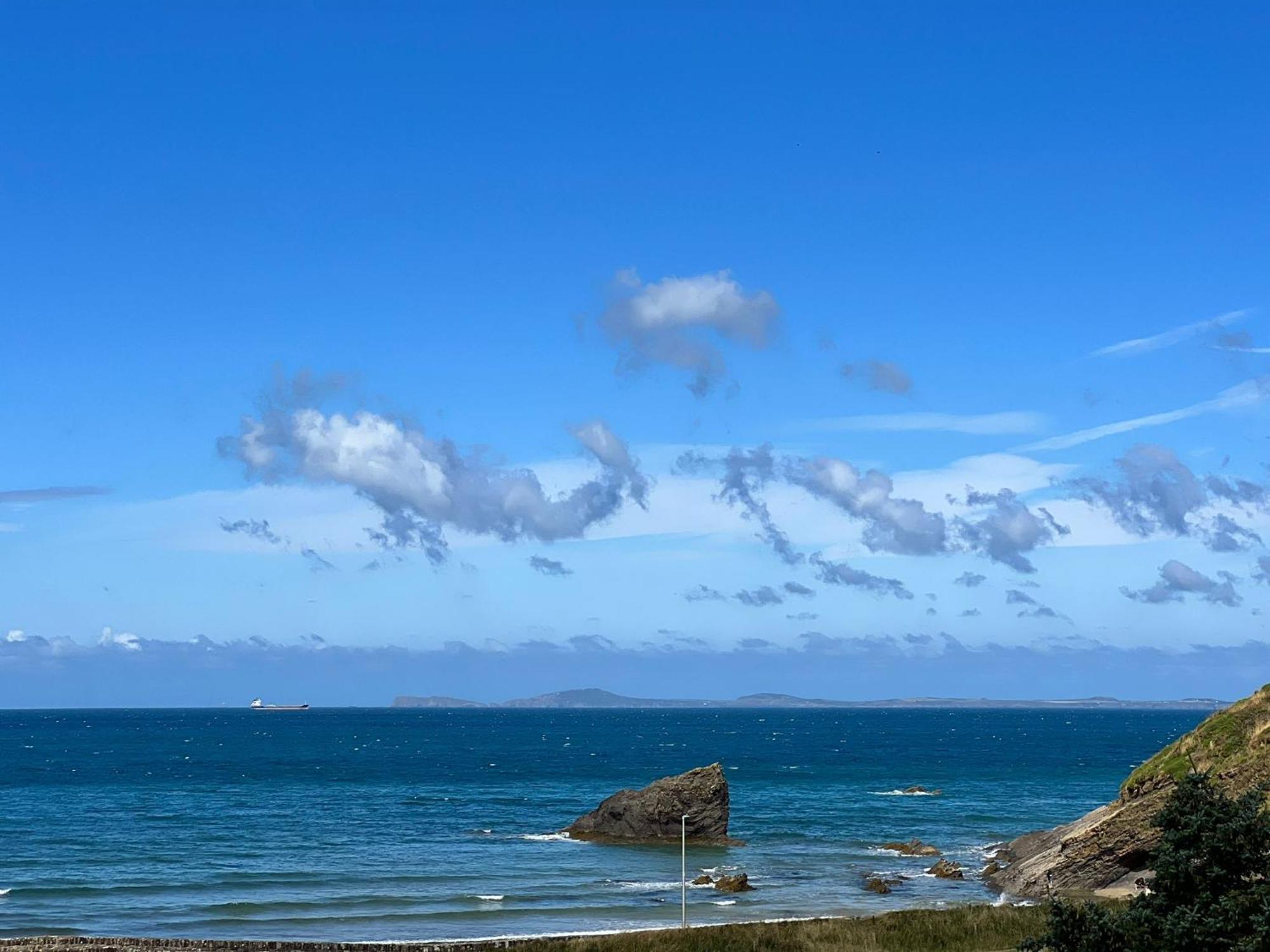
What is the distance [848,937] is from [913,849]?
103 ft

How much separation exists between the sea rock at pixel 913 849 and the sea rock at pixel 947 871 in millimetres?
6974

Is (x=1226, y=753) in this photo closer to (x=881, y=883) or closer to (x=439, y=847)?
(x=881, y=883)

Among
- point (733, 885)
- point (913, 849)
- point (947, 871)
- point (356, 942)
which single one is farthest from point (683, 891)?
point (913, 849)

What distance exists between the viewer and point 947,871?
68.8 meters

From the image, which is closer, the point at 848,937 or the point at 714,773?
the point at 848,937

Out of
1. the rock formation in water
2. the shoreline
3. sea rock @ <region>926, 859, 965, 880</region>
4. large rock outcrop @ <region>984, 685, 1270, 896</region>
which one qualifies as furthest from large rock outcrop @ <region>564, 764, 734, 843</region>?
the shoreline

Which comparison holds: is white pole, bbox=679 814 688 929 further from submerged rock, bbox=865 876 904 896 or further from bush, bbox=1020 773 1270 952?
bush, bbox=1020 773 1270 952

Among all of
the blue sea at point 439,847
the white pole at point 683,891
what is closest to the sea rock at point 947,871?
the blue sea at point 439,847

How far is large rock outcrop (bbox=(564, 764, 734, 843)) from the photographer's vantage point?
84188 millimetres

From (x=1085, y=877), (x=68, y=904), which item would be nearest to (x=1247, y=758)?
(x=1085, y=877)

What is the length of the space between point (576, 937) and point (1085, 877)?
24960mm

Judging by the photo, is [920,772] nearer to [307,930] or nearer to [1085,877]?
[1085,877]

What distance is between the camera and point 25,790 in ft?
405

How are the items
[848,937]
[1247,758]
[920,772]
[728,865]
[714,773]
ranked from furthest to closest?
[920,772], [714,773], [728,865], [1247,758], [848,937]
